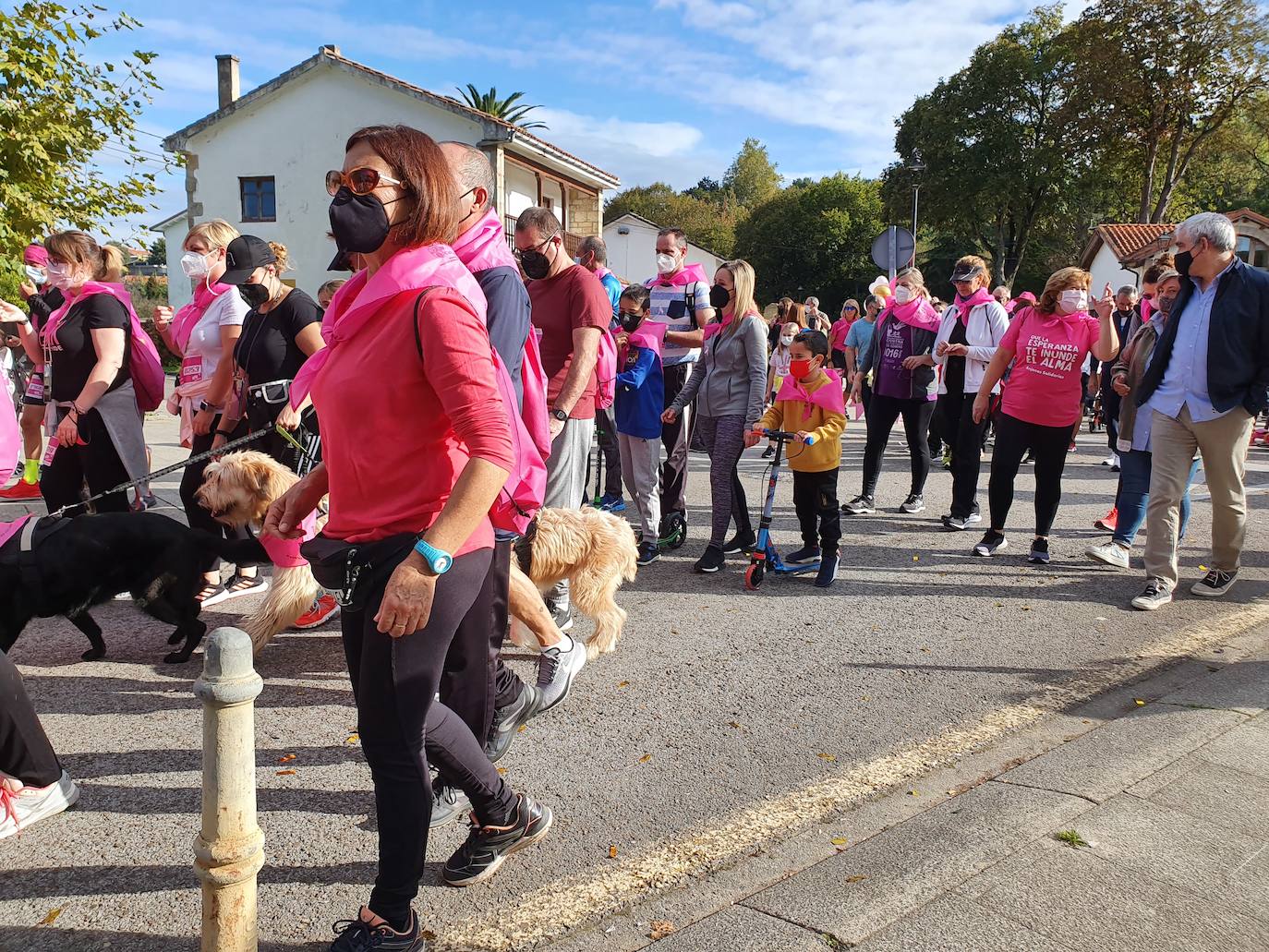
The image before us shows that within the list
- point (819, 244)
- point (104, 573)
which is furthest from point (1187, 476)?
point (819, 244)

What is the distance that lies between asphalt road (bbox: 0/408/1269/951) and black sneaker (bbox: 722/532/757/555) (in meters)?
0.29

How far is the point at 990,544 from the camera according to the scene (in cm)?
710

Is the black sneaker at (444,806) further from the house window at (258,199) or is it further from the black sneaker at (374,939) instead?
the house window at (258,199)

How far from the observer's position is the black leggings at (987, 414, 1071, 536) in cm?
661

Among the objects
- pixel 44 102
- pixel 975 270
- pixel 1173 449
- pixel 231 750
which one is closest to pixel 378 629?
pixel 231 750

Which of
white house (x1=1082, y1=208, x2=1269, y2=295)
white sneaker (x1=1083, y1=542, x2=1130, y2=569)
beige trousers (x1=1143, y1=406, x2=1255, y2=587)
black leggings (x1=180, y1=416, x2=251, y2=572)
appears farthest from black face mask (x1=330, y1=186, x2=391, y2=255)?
white house (x1=1082, y1=208, x2=1269, y2=295)

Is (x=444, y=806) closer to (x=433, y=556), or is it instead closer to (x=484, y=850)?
(x=484, y=850)

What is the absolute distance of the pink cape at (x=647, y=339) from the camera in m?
7.16

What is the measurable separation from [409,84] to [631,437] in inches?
974

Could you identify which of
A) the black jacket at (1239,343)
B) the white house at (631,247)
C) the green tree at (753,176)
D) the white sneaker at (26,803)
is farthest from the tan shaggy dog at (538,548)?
the green tree at (753,176)

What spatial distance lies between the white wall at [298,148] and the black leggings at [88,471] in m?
24.7

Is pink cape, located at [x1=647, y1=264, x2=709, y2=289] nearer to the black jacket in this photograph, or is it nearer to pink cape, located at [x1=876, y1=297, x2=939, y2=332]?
pink cape, located at [x1=876, y1=297, x2=939, y2=332]

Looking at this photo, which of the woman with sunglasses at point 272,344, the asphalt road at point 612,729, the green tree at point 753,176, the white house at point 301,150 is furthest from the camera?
the green tree at point 753,176

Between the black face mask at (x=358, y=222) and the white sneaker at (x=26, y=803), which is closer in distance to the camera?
the black face mask at (x=358, y=222)
